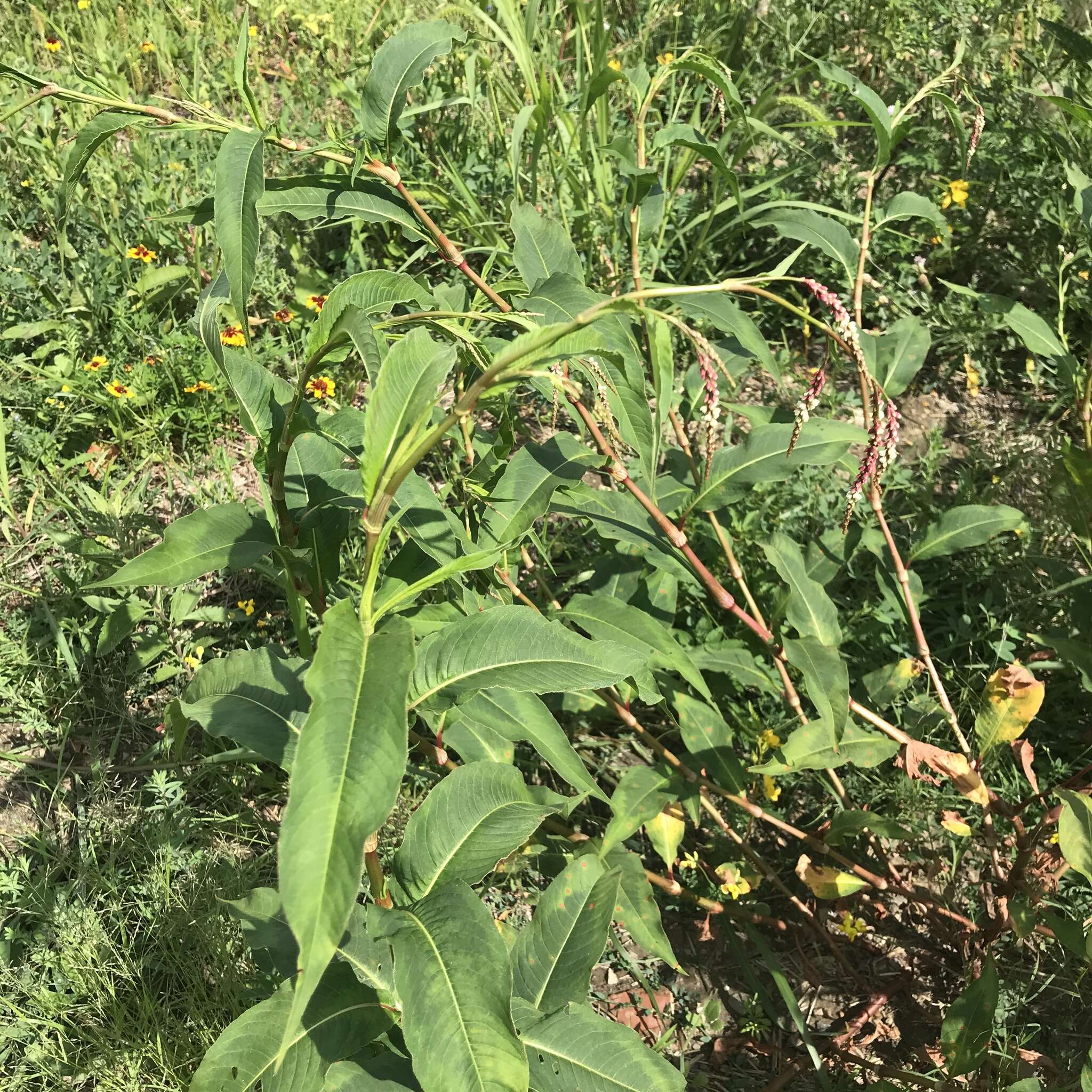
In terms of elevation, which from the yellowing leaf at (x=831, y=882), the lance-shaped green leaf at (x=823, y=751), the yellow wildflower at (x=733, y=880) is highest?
the lance-shaped green leaf at (x=823, y=751)

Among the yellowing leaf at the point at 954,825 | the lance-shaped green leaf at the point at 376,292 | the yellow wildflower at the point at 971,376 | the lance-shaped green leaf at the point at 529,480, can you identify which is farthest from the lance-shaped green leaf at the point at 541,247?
the yellow wildflower at the point at 971,376

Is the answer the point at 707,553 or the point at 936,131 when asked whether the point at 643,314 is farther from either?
the point at 936,131

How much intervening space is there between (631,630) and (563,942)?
0.64 metres

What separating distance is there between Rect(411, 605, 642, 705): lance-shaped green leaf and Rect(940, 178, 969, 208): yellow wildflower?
278 centimetres

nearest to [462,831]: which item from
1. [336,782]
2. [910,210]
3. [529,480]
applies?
[336,782]

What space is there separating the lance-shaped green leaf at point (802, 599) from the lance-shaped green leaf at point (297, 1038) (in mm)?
1224

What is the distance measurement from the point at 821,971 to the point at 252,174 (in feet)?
6.87

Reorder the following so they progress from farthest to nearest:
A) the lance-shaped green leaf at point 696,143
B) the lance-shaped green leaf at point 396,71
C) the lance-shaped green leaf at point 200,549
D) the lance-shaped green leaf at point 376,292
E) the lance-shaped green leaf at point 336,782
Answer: the lance-shaped green leaf at point 696,143
the lance-shaped green leaf at point 396,71
the lance-shaped green leaf at point 200,549
the lance-shaped green leaf at point 376,292
the lance-shaped green leaf at point 336,782

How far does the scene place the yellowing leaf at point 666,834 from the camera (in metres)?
2.10

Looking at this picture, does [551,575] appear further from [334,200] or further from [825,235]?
[334,200]

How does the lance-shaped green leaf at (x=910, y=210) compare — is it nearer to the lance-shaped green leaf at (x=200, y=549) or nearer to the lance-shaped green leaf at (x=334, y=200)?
the lance-shaped green leaf at (x=334, y=200)

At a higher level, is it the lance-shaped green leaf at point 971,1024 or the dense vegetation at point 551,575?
the dense vegetation at point 551,575

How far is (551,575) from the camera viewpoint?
9.60 ft

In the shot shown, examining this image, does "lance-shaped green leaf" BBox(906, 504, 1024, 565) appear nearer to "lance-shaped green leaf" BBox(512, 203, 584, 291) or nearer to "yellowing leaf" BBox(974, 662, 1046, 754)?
"yellowing leaf" BBox(974, 662, 1046, 754)
